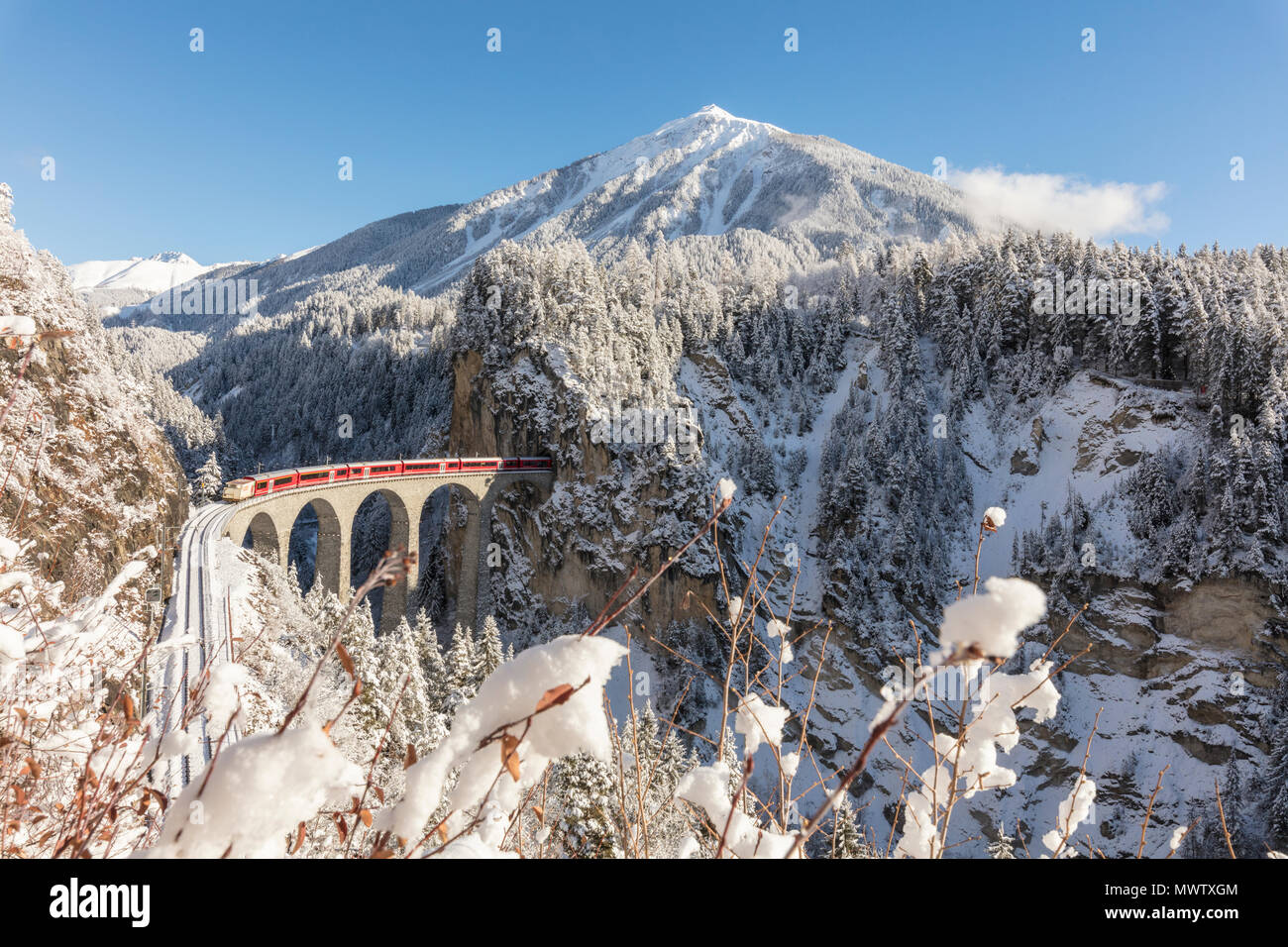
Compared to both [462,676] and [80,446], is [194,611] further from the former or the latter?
[462,676]

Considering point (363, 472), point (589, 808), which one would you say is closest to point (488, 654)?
point (589, 808)

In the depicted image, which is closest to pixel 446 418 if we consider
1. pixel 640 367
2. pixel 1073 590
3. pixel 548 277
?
pixel 548 277

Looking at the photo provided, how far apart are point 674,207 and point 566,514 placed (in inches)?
4356

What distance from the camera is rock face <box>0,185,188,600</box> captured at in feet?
46.9

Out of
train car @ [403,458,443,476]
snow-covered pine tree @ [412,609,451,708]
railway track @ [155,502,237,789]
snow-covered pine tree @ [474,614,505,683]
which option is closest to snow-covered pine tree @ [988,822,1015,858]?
railway track @ [155,502,237,789]

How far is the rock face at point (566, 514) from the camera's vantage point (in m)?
36.9

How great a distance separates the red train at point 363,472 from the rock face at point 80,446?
6.33ft

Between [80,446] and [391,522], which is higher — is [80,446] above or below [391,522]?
above

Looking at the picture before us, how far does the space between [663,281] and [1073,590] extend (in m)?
36.6

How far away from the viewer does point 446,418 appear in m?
59.2

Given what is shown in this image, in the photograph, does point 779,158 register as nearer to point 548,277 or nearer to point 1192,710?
point 548,277

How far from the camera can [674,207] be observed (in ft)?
427
